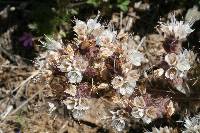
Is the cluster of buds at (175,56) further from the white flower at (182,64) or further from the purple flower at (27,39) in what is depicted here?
the purple flower at (27,39)

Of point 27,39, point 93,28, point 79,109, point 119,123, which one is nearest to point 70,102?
point 79,109

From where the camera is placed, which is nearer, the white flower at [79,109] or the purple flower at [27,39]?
the white flower at [79,109]

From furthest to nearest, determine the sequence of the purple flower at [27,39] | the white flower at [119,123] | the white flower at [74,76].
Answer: the purple flower at [27,39] → the white flower at [119,123] → the white flower at [74,76]

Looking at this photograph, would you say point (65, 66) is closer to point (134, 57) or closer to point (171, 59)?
point (134, 57)

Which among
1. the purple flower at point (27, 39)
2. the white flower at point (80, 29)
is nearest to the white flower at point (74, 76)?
the white flower at point (80, 29)

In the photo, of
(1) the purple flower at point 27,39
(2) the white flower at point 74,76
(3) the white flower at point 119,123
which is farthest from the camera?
(1) the purple flower at point 27,39

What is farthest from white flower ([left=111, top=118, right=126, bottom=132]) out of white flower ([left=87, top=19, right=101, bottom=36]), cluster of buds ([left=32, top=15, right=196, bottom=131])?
white flower ([left=87, top=19, right=101, bottom=36])

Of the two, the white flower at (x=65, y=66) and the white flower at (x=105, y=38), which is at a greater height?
the white flower at (x=105, y=38)
